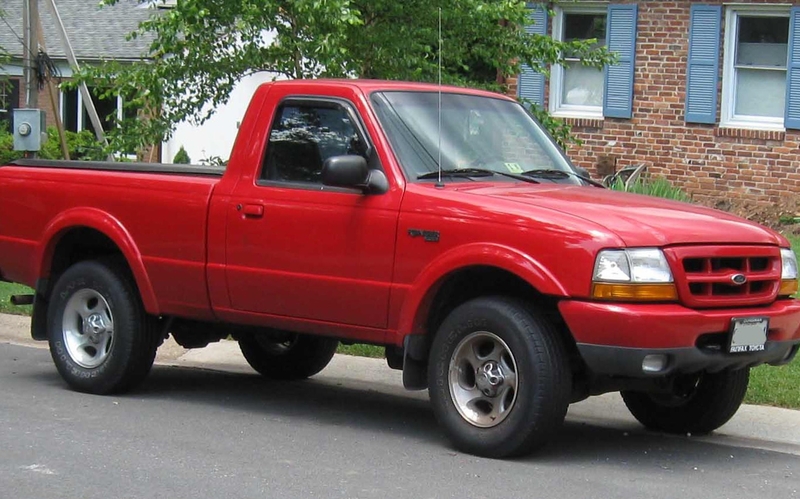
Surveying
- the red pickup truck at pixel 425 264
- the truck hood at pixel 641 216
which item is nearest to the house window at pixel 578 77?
the red pickup truck at pixel 425 264

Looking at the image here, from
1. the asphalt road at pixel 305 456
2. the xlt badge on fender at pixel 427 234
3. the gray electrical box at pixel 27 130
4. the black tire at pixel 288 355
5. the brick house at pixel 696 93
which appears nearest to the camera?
the asphalt road at pixel 305 456

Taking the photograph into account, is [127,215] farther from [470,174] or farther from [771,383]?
[771,383]

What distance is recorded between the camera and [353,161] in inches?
280

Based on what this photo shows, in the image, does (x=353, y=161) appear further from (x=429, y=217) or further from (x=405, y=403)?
(x=405, y=403)

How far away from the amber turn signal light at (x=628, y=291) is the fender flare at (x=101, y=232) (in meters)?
3.08

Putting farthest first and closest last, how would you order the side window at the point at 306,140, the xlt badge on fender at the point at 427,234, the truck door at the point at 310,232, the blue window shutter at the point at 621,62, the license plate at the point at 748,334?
the blue window shutter at the point at 621,62 < the side window at the point at 306,140 < the truck door at the point at 310,232 < the xlt badge on fender at the point at 427,234 < the license plate at the point at 748,334

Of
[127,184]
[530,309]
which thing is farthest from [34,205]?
[530,309]

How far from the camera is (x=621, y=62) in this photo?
61.8 feet

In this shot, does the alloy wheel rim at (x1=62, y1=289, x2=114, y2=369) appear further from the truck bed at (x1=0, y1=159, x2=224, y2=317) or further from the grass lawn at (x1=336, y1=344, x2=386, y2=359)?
the grass lawn at (x1=336, y1=344, x2=386, y2=359)

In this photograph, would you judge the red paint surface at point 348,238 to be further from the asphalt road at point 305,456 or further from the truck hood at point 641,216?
the asphalt road at point 305,456

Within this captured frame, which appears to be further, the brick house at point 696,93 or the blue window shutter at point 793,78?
the brick house at point 696,93

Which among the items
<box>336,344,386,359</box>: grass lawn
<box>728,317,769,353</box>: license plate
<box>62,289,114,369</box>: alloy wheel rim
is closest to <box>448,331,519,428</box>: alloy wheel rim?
<box>728,317,769,353</box>: license plate

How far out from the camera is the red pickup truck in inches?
255

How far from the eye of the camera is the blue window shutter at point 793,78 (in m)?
17.8
